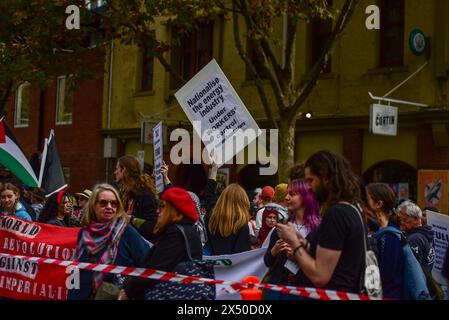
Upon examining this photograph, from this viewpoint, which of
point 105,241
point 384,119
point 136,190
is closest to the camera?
point 105,241

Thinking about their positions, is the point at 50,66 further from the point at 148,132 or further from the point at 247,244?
the point at 247,244

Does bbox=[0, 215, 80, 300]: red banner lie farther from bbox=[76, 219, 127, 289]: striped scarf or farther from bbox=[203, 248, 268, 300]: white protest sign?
bbox=[203, 248, 268, 300]: white protest sign

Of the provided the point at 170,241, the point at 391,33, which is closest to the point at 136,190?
the point at 170,241

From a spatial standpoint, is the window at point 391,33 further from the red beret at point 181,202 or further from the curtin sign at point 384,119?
the red beret at point 181,202

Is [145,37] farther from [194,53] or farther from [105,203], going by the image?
[105,203]

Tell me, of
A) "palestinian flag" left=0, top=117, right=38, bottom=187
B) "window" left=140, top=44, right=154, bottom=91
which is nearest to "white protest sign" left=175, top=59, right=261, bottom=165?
"palestinian flag" left=0, top=117, right=38, bottom=187

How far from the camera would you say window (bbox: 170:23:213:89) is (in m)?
23.3

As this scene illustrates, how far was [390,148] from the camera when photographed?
61.3 feet

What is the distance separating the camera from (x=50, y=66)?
57.3 ft

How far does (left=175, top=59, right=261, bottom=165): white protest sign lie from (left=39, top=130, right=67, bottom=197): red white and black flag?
199 centimetres

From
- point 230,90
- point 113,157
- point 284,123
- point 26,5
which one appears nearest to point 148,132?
point 113,157

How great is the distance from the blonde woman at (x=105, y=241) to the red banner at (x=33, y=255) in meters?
0.91

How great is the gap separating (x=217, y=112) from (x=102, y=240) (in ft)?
9.43

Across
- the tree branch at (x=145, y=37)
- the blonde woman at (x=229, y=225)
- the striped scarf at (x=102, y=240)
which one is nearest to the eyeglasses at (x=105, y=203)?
the striped scarf at (x=102, y=240)
